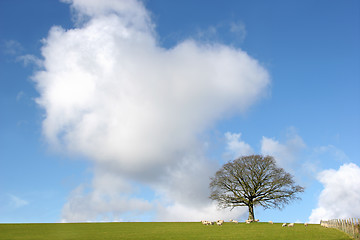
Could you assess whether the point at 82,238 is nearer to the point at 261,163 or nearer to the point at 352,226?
the point at 352,226

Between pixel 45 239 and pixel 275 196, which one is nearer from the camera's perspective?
pixel 45 239

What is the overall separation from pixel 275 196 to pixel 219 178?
1335 cm

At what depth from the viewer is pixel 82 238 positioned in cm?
3306

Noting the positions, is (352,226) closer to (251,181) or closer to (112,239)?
(112,239)

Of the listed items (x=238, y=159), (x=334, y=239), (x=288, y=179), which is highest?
(x=238, y=159)

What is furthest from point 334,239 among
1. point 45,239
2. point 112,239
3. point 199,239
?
point 45,239

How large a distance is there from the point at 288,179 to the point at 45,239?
5299cm

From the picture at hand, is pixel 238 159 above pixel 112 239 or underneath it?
above

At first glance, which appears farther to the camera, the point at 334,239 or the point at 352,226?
the point at 352,226

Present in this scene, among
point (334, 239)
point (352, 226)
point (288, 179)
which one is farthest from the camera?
point (288, 179)

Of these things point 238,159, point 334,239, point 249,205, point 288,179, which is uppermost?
point 238,159

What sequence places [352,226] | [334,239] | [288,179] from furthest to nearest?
[288,179] < [352,226] < [334,239]

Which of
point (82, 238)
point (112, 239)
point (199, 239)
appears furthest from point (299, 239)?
point (82, 238)

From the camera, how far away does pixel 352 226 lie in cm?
3456
